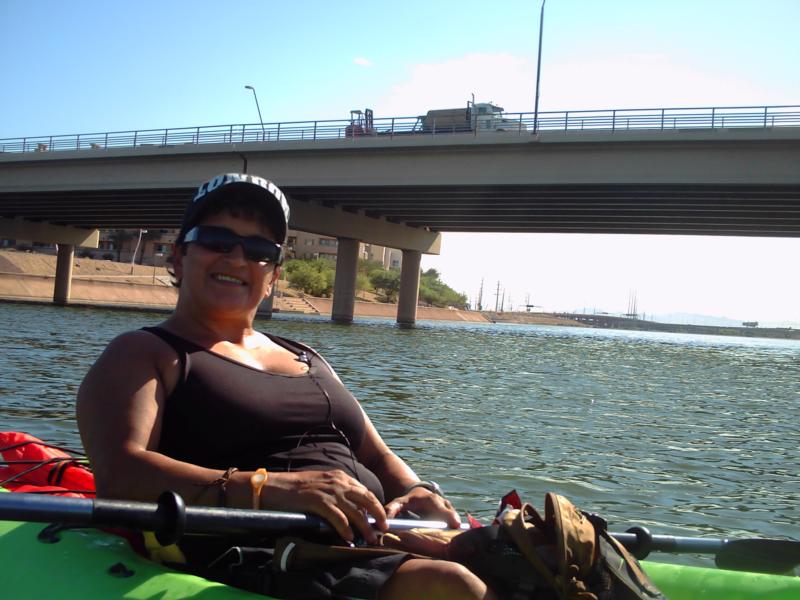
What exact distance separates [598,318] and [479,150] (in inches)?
6516

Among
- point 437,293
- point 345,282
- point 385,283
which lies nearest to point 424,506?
point 345,282

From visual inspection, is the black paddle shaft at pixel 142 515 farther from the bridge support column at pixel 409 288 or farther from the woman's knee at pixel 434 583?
the bridge support column at pixel 409 288

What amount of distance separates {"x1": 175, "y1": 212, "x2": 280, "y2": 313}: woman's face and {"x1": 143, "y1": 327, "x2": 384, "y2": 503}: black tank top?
0.24 metres

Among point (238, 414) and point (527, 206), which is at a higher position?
point (527, 206)

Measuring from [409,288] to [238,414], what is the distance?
166 feet

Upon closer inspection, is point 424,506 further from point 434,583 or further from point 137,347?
point 137,347

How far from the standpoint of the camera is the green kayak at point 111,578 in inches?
88.1

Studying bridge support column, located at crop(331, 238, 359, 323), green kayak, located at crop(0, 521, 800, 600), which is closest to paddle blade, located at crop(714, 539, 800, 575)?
green kayak, located at crop(0, 521, 800, 600)

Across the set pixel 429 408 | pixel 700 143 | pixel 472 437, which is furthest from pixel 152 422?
pixel 700 143

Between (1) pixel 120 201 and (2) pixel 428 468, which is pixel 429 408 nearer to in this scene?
(2) pixel 428 468

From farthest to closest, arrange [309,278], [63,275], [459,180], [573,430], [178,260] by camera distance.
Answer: [309,278] < [63,275] < [459,180] < [573,430] < [178,260]

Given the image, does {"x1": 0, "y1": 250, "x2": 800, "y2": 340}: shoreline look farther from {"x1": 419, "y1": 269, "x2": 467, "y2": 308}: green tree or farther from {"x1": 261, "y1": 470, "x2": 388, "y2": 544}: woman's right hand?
{"x1": 261, "y1": 470, "x2": 388, "y2": 544}: woman's right hand

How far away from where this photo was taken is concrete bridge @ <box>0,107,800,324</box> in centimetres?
2883

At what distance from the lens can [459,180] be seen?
3300cm
